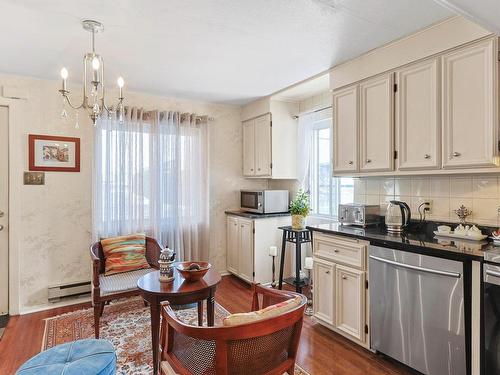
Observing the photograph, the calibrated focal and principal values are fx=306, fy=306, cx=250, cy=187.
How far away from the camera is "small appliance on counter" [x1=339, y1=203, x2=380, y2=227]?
9.11 feet

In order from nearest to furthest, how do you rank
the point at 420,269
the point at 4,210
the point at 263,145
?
the point at 420,269, the point at 4,210, the point at 263,145

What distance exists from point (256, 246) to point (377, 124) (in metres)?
2.07

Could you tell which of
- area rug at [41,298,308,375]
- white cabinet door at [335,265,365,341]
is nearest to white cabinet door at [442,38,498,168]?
white cabinet door at [335,265,365,341]

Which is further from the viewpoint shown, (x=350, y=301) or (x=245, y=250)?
(x=245, y=250)

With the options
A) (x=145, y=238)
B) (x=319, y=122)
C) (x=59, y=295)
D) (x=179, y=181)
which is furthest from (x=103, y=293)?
(x=319, y=122)

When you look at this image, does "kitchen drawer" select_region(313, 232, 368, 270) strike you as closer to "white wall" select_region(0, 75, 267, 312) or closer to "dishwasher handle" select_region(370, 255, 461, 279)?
"dishwasher handle" select_region(370, 255, 461, 279)

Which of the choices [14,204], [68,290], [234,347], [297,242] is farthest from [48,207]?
[234,347]

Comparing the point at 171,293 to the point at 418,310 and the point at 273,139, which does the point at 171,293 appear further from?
the point at 273,139

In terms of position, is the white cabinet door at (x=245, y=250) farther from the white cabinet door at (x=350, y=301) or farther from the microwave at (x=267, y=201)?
the white cabinet door at (x=350, y=301)

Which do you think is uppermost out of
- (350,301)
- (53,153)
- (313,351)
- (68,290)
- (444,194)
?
(53,153)

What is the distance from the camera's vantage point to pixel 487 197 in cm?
224

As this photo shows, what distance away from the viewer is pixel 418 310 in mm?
2037

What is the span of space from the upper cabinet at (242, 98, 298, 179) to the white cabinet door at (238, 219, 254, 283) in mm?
720

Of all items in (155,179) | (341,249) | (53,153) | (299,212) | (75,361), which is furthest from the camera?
(155,179)
